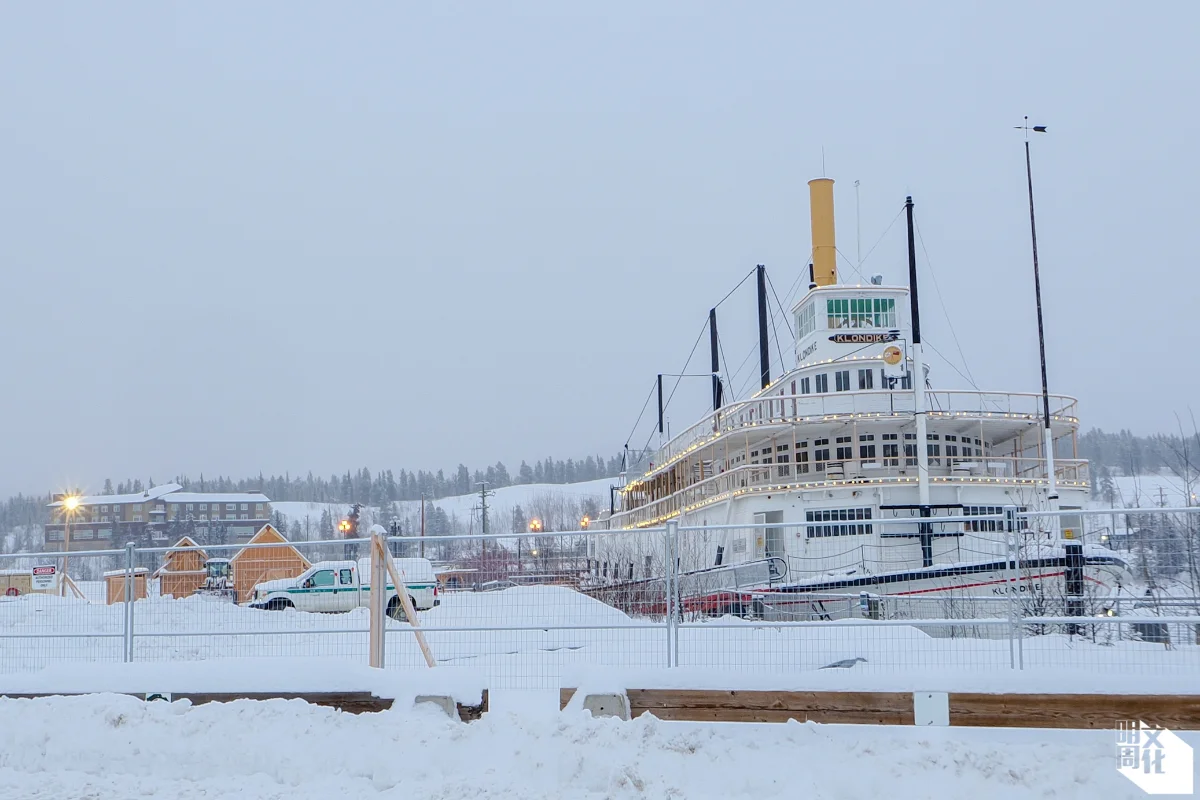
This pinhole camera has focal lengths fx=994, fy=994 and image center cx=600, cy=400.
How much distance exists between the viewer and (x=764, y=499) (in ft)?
84.6

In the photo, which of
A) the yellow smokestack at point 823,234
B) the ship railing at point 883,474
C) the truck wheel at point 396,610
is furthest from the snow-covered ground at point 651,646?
the yellow smokestack at point 823,234

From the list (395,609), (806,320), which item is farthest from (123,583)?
(806,320)

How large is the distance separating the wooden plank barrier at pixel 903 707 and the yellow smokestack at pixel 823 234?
27710 mm

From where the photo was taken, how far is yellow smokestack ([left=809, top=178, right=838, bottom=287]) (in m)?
35.3

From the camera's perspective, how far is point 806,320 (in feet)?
110

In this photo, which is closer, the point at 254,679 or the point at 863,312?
the point at 254,679

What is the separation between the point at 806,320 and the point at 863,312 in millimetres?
2215

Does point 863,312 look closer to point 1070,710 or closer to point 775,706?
point 1070,710

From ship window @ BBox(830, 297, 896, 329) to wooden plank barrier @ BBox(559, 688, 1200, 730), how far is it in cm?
2485

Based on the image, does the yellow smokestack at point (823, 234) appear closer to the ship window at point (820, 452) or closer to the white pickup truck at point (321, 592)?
the ship window at point (820, 452)

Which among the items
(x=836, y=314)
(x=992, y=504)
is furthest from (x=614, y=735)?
(x=836, y=314)

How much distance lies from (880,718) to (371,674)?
4.44 metres

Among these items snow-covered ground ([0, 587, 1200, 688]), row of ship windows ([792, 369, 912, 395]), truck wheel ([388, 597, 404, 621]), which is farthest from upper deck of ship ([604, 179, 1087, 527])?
→ snow-covered ground ([0, 587, 1200, 688])

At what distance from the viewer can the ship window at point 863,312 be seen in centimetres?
3194
